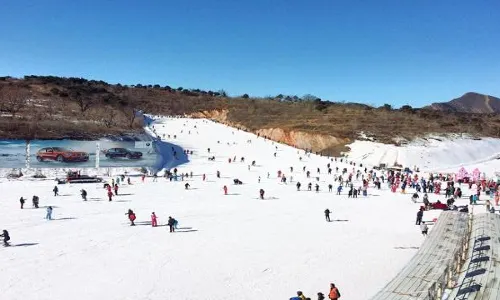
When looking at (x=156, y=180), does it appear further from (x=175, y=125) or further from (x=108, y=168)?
(x=175, y=125)

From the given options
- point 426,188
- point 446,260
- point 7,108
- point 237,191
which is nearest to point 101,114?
point 7,108

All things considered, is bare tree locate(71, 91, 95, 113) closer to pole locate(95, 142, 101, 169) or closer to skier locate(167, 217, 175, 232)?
pole locate(95, 142, 101, 169)

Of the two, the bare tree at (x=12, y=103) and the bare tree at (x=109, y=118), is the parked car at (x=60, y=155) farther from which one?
the bare tree at (x=12, y=103)

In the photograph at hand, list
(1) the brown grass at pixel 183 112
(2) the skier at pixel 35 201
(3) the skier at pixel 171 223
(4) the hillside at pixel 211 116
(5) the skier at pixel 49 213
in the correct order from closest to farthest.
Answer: (3) the skier at pixel 171 223, (5) the skier at pixel 49 213, (2) the skier at pixel 35 201, (1) the brown grass at pixel 183 112, (4) the hillside at pixel 211 116

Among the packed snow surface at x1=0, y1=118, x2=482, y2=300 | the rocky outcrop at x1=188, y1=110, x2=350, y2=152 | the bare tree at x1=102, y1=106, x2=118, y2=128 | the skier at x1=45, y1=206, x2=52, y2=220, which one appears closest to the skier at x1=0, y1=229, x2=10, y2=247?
the packed snow surface at x1=0, y1=118, x2=482, y2=300

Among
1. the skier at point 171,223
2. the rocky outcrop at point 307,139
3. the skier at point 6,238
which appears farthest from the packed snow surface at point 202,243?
the rocky outcrop at point 307,139
